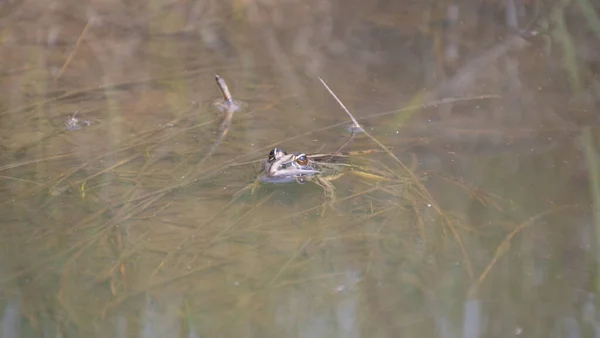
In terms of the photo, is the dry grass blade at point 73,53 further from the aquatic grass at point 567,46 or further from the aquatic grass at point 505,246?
the aquatic grass at point 567,46

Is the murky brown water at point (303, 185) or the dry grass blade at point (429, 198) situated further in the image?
the dry grass blade at point (429, 198)

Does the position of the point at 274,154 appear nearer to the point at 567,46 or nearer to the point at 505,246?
the point at 505,246

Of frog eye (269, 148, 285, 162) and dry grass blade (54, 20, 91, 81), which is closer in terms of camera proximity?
frog eye (269, 148, 285, 162)

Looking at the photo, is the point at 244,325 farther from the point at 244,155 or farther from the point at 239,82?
the point at 239,82

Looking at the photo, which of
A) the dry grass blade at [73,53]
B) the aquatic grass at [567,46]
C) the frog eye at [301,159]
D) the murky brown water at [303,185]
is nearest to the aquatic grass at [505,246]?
the murky brown water at [303,185]

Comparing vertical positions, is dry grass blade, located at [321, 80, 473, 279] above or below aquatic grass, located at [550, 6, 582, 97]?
above

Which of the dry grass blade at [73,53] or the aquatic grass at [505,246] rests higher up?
the aquatic grass at [505,246]

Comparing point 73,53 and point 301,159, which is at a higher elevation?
point 301,159

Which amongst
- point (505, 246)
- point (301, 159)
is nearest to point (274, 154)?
point (301, 159)

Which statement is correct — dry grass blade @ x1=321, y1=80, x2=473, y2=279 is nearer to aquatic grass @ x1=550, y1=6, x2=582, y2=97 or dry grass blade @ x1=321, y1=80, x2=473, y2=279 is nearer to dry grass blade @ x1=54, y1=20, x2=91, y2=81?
aquatic grass @ x1=550, y1=6, x2=582, y2=97

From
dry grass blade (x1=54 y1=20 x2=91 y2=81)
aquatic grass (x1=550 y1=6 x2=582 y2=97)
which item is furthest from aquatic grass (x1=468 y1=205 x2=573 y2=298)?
dry grass blade (x1=54 y1=20 x2=91 y2=81)
